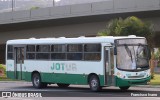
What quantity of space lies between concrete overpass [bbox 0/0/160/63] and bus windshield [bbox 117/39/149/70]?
69.6 ft

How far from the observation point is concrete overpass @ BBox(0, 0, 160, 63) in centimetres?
4759

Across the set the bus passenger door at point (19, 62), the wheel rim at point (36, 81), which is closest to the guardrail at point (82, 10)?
the bus passenger door at point (19, 62)

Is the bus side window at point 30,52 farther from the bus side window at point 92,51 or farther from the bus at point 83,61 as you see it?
the bus side window at point 92,51

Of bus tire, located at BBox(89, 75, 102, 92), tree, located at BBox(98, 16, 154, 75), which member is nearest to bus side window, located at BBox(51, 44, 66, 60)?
bus tire, located at BBox(89, 75, 102, 92)

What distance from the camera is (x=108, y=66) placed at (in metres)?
24.4

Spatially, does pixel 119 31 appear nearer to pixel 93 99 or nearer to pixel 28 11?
pixel 93 99

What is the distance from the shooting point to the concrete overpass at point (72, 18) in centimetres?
4759

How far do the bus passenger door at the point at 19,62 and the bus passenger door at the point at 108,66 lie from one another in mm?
7365

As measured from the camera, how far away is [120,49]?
955 inches

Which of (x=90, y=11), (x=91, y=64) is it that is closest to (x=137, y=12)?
(x=90, y=11)

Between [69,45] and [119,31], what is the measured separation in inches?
388

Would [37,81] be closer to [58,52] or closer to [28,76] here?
[28,76]

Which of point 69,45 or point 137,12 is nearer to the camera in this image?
point 69,45

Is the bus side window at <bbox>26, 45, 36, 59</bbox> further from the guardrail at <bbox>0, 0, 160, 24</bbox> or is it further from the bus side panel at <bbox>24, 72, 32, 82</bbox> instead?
the guardrail at <bbox>0, 0, 160, 24</bbox>
